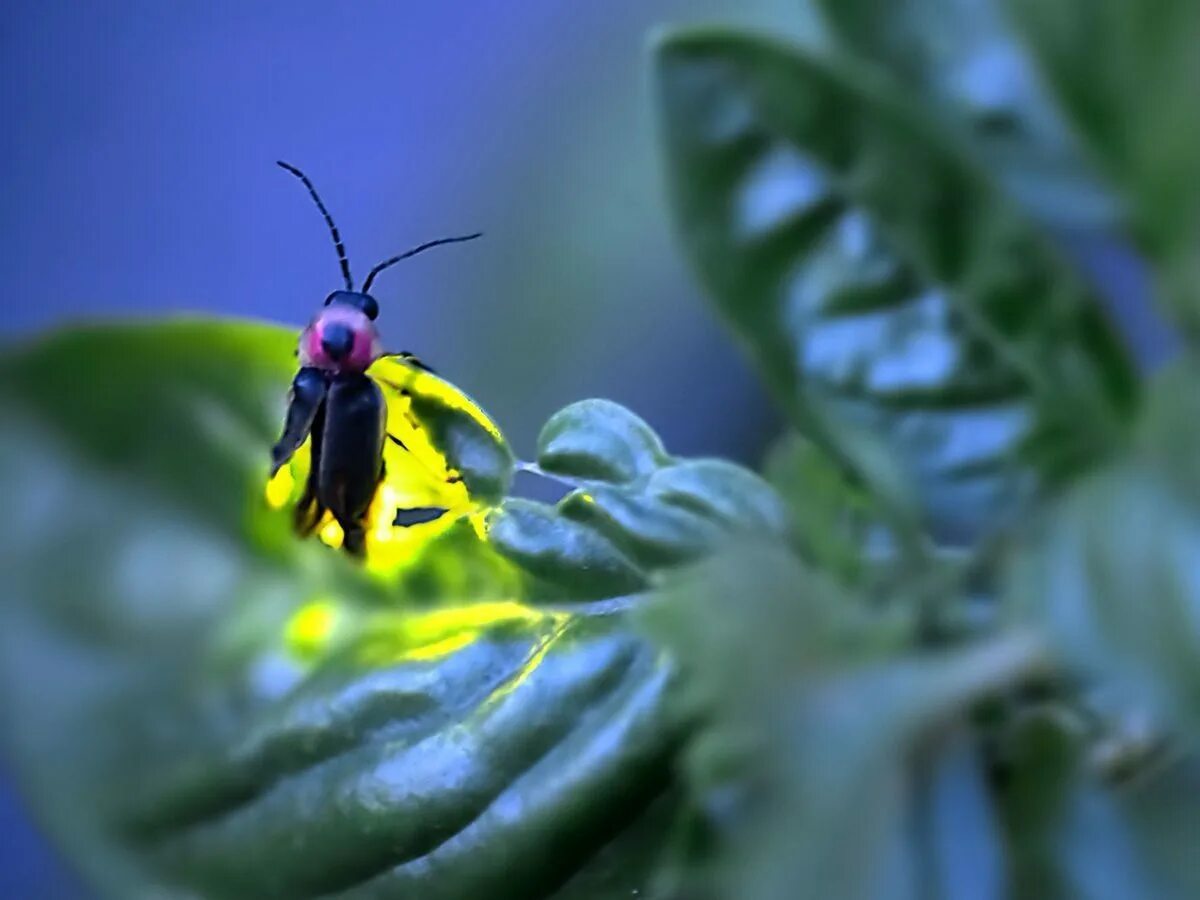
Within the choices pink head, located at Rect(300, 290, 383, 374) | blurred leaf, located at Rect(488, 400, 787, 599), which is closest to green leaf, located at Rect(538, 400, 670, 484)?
blurred leaf, located at Rect(488, 400, 787, 599)

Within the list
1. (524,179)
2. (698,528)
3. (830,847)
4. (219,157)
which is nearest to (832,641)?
(830,847)

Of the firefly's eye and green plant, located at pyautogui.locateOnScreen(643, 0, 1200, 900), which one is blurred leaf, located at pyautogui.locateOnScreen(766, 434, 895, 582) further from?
the firefly's eye

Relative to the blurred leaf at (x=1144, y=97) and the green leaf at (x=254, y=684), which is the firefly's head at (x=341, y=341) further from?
the blurred leaf at (x=1144, y=97)

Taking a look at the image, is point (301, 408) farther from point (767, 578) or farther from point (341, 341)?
point (767, 578)

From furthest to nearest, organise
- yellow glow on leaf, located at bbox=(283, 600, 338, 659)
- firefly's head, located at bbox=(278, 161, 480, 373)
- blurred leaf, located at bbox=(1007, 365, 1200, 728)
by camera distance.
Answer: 1. firefly's head, located at bbox=(278, 161, 480, 373)
2. yellow glow on leaf, located at bbox=(283, 600, 338, 659)
3. blurred leaf, located at bbox=(1007, 365, 1200, 728)

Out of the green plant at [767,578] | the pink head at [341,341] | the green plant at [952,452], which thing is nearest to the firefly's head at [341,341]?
the pink head at [341,341]

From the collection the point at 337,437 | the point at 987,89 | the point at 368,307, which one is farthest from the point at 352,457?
the point at 987,89
